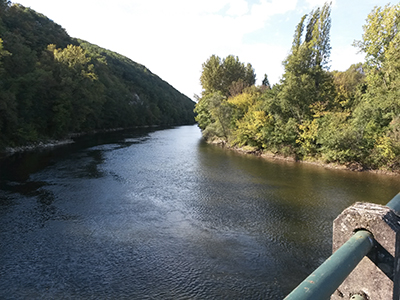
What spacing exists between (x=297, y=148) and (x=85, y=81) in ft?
112

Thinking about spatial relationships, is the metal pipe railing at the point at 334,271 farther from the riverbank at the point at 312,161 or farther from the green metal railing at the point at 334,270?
the riverbank at the point at 312,161

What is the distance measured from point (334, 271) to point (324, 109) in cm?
3382

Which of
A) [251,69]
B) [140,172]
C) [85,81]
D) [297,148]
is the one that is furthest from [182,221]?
[251,69]

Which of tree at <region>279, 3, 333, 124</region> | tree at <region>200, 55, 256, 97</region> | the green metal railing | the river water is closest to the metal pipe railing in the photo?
the green metal railing

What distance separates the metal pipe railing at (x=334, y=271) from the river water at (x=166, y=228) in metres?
8.04

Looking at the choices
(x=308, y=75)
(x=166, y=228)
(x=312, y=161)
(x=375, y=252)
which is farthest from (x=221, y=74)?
(x=375, y=252)

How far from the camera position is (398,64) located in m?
25.0

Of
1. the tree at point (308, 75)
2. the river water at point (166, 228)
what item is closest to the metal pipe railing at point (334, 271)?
the river water at point (166, 228)

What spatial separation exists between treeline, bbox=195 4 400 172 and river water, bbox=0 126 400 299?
3558mm

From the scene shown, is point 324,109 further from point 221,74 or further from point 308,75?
point 221,74

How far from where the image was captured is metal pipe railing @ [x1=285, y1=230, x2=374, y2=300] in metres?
1.41

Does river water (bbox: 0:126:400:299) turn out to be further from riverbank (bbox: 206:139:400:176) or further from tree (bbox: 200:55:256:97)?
tree (bbox: 200:55:256:97)

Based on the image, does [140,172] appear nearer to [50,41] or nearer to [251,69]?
[251,69]

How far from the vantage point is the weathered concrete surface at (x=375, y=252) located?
69.6 inches
